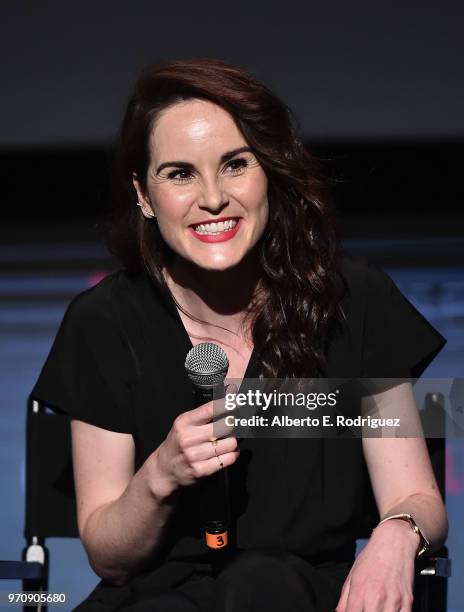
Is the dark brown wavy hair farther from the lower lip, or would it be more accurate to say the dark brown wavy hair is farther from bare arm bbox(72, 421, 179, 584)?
bare arm bbox(72, 421, 179, 584)

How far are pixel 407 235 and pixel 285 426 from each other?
164 inches

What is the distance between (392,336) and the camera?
1.58 meters

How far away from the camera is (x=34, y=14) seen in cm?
530

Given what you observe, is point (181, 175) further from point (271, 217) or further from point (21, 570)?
point (21, 570)

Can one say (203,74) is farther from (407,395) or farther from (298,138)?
(407,395)

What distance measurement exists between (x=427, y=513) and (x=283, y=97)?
14.6ft

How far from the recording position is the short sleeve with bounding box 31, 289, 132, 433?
151 cm

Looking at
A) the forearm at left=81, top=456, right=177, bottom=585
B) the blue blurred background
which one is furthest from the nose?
the blue blurred background

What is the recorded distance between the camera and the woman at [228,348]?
4.63ft

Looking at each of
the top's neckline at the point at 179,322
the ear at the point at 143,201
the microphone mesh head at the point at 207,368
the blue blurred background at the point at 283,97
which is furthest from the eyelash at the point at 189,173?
the blue blurred background at the point at 283,97

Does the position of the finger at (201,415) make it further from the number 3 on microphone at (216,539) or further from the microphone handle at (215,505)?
the number 3 on microphone at (216,539)

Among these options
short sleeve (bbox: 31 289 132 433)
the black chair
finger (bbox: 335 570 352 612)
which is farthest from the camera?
the black chair

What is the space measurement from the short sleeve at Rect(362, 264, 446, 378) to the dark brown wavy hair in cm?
6

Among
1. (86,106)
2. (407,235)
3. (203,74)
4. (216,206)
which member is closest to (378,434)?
(216,206)
